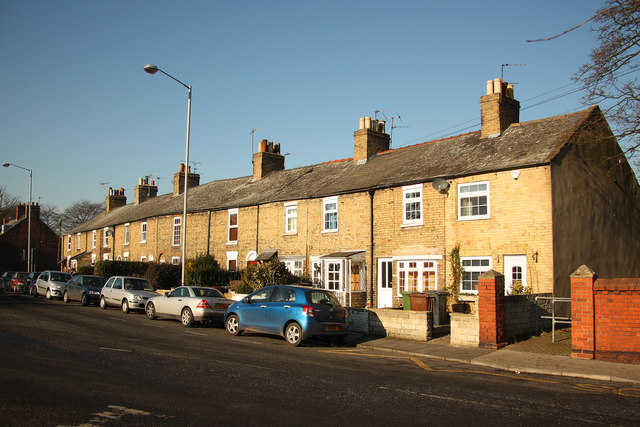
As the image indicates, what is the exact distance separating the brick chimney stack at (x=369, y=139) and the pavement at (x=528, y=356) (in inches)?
538

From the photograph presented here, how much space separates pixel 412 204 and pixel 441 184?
190 centimetres

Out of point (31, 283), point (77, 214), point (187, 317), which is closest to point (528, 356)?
point (187, 317)

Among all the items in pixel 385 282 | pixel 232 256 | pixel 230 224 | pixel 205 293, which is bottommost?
pixel 205 293

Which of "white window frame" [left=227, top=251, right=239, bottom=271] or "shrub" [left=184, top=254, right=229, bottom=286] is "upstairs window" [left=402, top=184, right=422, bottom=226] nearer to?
"shrub" [left=184, top=254, right=229, bottom=286]

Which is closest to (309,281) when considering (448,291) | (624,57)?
(448,291)

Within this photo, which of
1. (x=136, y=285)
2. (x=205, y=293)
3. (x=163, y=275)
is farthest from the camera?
(x=163, y=275)

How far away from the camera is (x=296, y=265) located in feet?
90.2

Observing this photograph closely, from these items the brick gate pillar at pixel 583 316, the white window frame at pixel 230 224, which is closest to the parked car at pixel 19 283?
the white window frame at pixel 230 224

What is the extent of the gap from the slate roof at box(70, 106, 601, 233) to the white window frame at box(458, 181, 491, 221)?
0.49 meters

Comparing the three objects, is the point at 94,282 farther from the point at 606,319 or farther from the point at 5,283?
the point at 606,319

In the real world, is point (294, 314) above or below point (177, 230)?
below

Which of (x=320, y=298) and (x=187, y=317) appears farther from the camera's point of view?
(x=187, y=317)

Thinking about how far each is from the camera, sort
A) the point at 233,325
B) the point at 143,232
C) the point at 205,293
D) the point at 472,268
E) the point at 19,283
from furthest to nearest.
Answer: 1. the point at 143,232
2. the point at 19,283
3. the point at 472,268
4. the point at 205,293
5. the point at 233,325

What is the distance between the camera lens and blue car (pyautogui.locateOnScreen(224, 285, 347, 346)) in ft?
47.7
